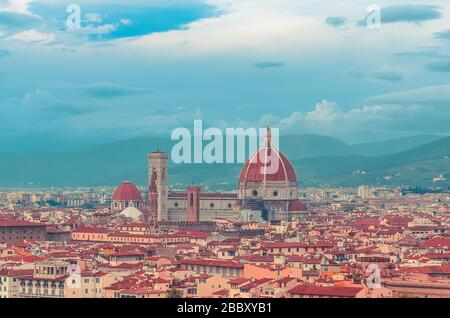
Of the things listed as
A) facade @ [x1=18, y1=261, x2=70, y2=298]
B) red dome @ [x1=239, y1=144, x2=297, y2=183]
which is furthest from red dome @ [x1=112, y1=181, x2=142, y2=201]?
facade @ [x1=18, y1=261, x2=70, y2=298]

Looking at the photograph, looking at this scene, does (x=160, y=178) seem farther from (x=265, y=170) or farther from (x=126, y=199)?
(x=265, y=170)

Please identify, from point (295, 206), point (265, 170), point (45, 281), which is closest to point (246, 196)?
point (265, 170)

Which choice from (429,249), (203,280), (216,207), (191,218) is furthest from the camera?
(216,207)

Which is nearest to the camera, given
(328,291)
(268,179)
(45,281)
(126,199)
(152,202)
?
(328,291)

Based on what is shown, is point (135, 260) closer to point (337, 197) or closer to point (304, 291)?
point (304, 291)
